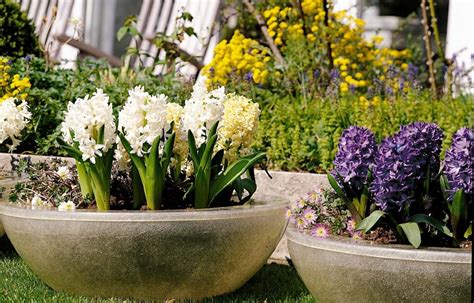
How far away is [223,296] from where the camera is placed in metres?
3.22

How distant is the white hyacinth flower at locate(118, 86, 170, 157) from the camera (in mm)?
3014

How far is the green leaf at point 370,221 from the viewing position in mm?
2682

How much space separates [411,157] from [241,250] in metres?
0.78

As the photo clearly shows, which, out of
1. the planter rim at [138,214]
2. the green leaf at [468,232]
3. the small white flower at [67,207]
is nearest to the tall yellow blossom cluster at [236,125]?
the planter rim at [138,214]

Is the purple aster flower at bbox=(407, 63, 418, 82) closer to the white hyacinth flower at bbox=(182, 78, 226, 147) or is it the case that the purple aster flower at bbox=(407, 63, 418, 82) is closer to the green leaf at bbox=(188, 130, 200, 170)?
the white hyacinth flower at bbox=(182, 78, 226, 147)

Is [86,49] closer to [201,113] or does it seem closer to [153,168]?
[201,113]

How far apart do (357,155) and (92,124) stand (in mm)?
996

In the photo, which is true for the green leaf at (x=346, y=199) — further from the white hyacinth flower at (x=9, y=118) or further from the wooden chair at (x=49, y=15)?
the wooden chair at (x=49, y=15)

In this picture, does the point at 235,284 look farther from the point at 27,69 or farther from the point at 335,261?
the point at 27,69

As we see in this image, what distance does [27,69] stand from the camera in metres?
5.73

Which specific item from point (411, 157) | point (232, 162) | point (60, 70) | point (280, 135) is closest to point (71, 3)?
point (60, 70)

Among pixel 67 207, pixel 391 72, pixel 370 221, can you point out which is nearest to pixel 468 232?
pixel 370 221

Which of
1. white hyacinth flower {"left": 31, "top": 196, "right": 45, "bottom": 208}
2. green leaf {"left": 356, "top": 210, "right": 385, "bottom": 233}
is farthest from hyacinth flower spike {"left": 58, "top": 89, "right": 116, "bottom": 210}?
green leaf {"left": 356, "top": 210, "right": 385, "bottom": 233}

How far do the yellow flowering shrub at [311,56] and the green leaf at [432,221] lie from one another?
2.85 m
